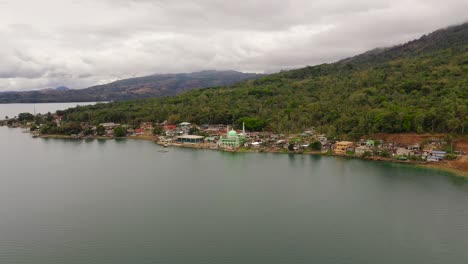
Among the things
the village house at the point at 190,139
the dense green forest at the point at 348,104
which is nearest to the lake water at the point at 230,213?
the dense green forest at the point at 348,104

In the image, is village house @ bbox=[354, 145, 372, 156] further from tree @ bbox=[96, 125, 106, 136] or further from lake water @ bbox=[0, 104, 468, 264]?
tree @ bbox=[96, 125, 106, 136]

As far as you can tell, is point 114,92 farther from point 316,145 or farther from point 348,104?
point 316,145

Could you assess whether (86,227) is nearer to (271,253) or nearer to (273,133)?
(271,253)

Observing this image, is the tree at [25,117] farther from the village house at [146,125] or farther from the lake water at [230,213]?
the lake water at [230,213]

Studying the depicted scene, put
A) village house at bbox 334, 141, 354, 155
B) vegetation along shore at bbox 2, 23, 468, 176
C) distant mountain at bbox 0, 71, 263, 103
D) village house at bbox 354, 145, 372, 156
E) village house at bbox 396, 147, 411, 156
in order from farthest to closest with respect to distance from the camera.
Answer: distant mountain at bbox 0, 71, 263, 103, village house at bbox 334, 141, 354, 155, vegetation along shore at bbox 2, 23, 468, 176, village house at bbox 354, 145, 372, 156, village house at bbox 396, 147, 411, 156

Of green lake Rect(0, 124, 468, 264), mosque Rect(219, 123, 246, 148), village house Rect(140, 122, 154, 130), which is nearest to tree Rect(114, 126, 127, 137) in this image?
village house Rect(140, 122, 154, 130)

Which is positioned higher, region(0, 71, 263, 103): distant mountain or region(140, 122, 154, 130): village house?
region(0, 71, 263, 103): distant mountain

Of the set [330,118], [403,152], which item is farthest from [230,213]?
[330,118]
